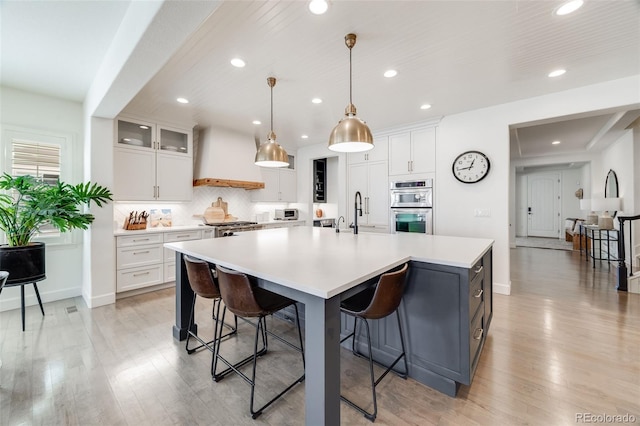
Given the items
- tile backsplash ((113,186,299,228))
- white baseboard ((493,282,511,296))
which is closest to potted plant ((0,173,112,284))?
tile backsplash ((113,186,299,228))

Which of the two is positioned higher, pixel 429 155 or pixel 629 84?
pixel 629 84

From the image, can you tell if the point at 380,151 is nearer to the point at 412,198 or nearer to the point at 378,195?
the point at 378,195

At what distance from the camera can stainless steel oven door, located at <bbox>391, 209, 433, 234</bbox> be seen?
422 cm

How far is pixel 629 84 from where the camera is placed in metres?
2.78

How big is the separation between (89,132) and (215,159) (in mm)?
1692

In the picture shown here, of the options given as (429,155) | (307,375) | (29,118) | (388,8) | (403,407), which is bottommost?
(403,407)

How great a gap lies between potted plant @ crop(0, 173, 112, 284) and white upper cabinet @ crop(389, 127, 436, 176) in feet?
14.0

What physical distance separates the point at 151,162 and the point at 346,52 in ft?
11.0

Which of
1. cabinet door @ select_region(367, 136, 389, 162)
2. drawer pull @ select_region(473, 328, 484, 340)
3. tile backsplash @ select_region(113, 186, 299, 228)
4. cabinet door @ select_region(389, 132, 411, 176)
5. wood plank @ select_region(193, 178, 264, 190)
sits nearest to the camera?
drawer pull @ select_region(473, 328, 484, 340)

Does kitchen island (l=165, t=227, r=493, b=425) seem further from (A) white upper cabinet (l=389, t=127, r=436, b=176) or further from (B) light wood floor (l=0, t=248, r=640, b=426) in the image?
(A) white upper cabinet (l=389, t=127, r=436, b=176)

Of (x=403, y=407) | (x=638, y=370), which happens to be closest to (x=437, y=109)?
(x=638, y=370)

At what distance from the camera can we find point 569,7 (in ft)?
5.83

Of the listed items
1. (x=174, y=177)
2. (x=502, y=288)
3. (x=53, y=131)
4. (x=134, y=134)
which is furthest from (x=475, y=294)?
(x=53, y=131)

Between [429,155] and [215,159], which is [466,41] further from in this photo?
[215,159]
